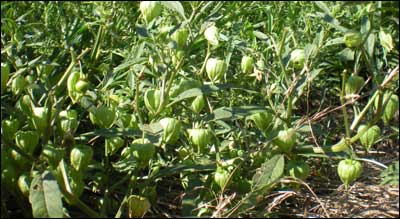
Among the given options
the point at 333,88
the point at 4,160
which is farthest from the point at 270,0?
the point at 4,160

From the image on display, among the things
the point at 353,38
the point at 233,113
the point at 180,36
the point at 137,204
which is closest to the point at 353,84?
the point at 353,38

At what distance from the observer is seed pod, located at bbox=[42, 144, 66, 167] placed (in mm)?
1061

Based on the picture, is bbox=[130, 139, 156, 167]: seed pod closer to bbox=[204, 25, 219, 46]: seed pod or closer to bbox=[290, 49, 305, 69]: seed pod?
bbox=[204, 25, 219, 46]: seed pod

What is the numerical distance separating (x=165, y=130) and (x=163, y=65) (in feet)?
0.42

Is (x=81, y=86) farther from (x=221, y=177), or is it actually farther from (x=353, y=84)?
(x=353, y=84)

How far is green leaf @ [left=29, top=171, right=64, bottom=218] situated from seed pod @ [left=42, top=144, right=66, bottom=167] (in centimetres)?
10

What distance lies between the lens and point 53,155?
3.48ft

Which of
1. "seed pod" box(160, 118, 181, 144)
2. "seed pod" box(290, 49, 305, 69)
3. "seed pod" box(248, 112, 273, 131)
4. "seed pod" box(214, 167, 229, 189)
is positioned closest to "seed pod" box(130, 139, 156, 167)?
"seed pod" box(160, 118, 181, 144)

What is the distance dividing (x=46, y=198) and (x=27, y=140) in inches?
7.4

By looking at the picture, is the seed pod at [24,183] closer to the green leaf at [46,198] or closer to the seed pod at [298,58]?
the green leaf at [46,198]

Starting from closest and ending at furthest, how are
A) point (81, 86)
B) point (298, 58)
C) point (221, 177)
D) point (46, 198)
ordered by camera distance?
1. point (46, 198)
2. point (81, 86)
3. point (221, 177)
4. point (298, 58)

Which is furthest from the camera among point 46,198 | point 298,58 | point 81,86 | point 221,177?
point 298,58

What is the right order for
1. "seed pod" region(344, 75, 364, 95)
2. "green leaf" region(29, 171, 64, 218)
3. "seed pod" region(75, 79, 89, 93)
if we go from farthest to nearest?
"seed pod" region(344, 75, 364, 95) < "seed pod" region(75, 79, 89, 93) < "green leaf" region(29, 171, 64, 218)

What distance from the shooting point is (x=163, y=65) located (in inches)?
45.4
